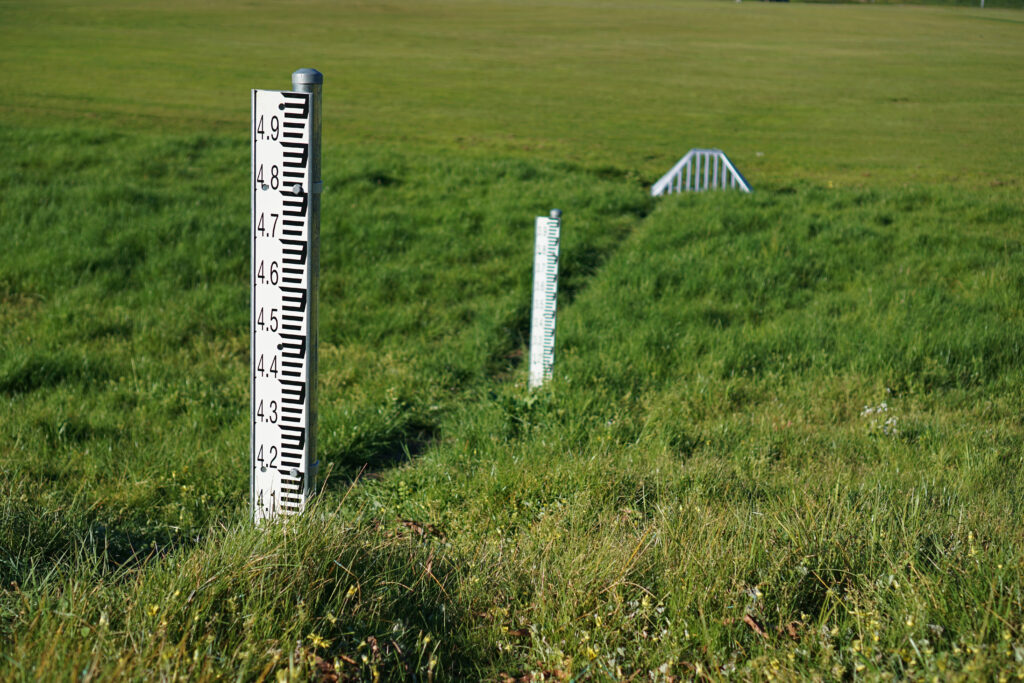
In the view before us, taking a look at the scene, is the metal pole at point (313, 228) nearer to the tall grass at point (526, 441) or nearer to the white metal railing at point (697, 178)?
the tall grass at point (526, 441)

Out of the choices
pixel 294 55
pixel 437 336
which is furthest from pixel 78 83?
pixel 437 336

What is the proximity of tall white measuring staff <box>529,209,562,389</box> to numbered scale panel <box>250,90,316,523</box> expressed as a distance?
2.39 metres

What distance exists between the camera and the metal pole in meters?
3.46

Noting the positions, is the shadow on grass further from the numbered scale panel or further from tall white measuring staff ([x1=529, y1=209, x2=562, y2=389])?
the numbered scale panel

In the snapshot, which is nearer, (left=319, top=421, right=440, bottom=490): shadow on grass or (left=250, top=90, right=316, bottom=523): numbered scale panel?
(left=250, top=90, right=316, bottom=523): numbered scale panel

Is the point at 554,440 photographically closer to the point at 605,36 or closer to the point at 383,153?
the point at 383,153

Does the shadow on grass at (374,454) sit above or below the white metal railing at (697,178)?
below

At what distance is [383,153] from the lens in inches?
595

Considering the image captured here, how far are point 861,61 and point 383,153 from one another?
1840cm

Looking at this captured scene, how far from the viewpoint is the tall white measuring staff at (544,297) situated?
5.83 metres

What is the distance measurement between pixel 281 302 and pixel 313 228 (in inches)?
13.6

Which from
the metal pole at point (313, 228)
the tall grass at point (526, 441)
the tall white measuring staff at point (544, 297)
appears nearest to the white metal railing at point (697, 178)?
the tall grass at point (526, 441)

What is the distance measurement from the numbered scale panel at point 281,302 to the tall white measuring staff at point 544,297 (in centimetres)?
239

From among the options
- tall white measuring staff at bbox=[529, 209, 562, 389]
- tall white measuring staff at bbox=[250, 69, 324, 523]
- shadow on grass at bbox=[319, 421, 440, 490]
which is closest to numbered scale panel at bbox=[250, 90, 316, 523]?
tall white measuring staff at bbox=[250, 69, 324, 523]
